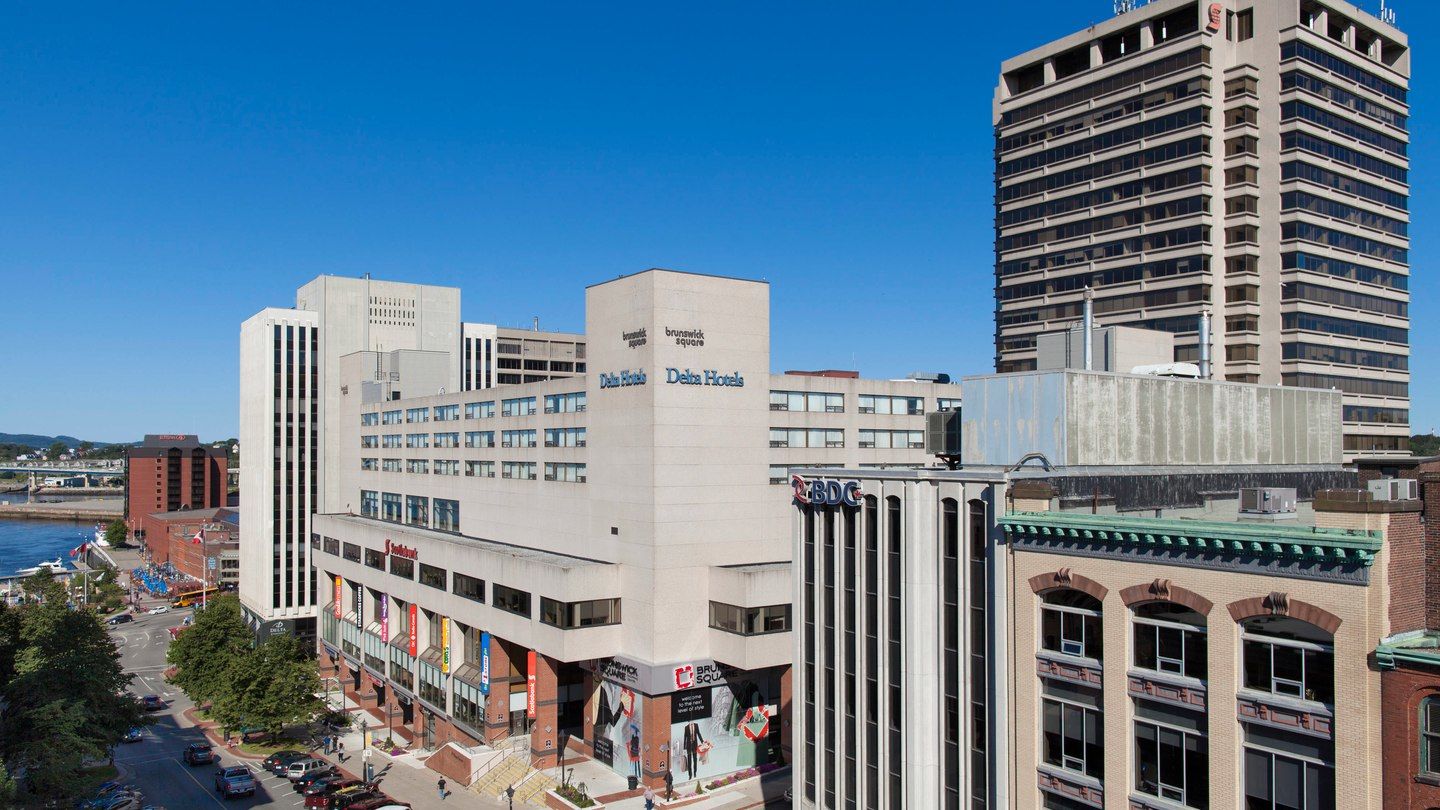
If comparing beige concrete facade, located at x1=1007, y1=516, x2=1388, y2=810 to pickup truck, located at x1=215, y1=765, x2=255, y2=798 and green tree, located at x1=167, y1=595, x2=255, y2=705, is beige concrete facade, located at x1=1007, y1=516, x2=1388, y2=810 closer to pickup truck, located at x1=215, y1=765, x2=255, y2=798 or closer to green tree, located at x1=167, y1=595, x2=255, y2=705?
pickup truck, located at x1=215, y1=765, x2=255, y2=798

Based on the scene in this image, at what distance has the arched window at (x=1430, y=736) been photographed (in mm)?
24703

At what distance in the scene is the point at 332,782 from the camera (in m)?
68.9

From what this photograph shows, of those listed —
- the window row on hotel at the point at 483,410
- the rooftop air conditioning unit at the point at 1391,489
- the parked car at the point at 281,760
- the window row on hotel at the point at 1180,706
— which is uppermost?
the window row on hotel at the point at 483,410

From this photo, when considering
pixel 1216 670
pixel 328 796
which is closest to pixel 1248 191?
pixel 1216 670

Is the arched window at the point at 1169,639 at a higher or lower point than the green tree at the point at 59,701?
higher

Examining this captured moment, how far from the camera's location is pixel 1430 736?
24.9m

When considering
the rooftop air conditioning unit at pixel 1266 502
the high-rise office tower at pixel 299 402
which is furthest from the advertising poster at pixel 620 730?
the high-rise office tower at pixel 299 402

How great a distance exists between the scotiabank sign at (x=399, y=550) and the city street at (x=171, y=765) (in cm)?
2025

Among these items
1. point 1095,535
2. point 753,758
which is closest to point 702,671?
point 753,758

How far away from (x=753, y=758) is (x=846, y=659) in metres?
31.1

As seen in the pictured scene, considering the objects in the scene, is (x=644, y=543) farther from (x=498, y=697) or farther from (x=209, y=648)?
(x=209, y=648)

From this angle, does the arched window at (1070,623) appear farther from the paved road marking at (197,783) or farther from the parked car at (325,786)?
the paved road marking at (197,783)

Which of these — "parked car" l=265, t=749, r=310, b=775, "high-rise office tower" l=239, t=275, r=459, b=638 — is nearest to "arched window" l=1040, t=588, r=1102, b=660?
"parked car" l=265, t=749, r=310, b=775

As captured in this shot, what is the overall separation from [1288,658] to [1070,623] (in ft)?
23.2
